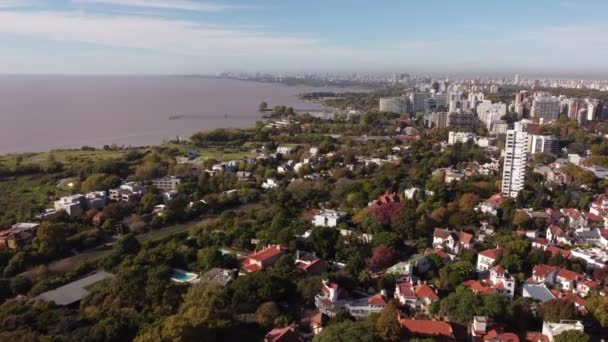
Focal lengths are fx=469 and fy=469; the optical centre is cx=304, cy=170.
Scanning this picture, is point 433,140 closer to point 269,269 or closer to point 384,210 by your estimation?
point 384,210

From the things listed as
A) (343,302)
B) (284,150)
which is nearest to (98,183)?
(284,150)

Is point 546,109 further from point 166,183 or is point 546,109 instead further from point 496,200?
point 166,183

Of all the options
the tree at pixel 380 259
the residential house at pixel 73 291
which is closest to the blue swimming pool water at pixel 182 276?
the residential house at pixel 73 291

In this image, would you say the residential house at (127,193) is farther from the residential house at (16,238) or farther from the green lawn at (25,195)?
the residential house at (16,238)

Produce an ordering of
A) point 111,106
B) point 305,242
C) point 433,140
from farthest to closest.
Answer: point 111,106
point 433,140
point 305,242

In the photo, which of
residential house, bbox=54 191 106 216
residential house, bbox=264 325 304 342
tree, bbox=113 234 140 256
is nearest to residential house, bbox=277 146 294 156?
residential house, bbox=54 191 106 216

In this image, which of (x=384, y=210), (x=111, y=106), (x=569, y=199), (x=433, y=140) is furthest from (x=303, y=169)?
(x=111, y=106)
